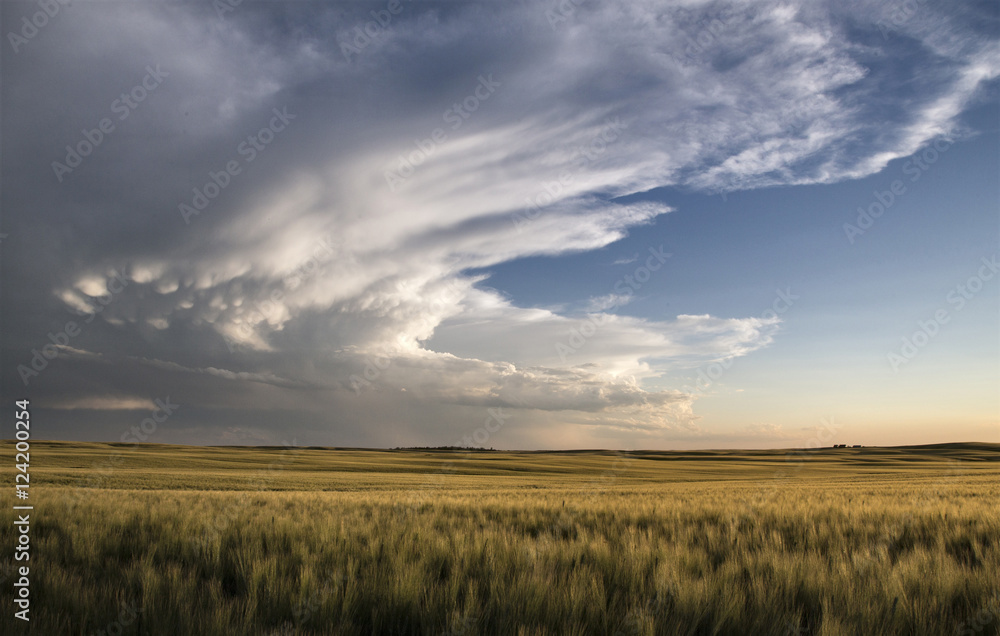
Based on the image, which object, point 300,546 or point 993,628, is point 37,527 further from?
point 993,628

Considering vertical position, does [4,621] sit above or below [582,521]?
above

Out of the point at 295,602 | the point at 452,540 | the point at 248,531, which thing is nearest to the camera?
the point at 295,602

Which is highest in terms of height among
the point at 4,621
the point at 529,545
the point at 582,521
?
the point at 4,621

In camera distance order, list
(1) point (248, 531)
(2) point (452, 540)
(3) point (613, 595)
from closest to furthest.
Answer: (3) point (613, 595) < (2) point (452, 540) < (1) point (248, 531)

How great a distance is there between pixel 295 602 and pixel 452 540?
2.39 metres

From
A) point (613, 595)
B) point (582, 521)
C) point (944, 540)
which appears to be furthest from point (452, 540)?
point (944, 540)

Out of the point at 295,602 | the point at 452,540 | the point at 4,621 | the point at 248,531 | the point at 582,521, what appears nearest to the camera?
the point at 4,621

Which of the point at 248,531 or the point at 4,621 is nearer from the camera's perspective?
the point at 4,621

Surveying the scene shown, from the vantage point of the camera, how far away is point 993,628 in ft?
10.5

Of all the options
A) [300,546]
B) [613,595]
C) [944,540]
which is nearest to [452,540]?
[300,546]

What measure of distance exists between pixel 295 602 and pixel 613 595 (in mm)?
2091

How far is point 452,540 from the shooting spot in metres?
5.52

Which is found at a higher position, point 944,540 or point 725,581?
point 725,581

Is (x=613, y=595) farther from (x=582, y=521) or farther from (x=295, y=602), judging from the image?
(x=582, y=521)
